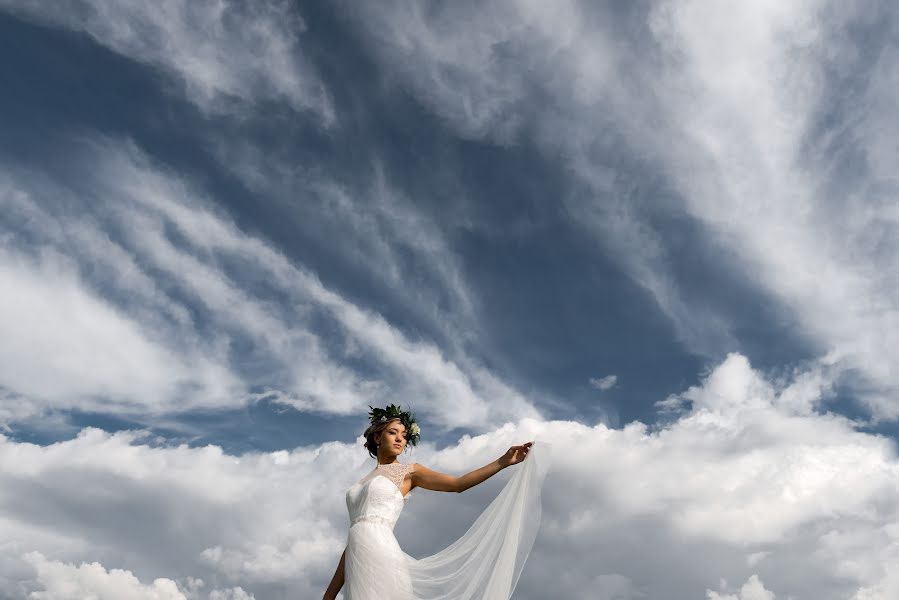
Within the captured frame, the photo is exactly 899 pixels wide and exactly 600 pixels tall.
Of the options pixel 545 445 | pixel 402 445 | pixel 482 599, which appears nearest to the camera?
pixel 482 599

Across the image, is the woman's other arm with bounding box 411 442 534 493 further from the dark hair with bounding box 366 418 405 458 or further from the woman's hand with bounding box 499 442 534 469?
the dark hair with bounding box 366 418 405 458

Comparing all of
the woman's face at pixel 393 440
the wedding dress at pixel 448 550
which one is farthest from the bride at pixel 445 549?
the woman's face at pixel 393 440

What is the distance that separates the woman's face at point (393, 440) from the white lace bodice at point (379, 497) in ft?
1.08

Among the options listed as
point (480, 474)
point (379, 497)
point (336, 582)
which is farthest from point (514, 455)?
point (336, 582)

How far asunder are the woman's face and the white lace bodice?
0.33 meters

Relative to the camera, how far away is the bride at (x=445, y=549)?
33.7 feet

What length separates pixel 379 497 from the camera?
10797 millimetres

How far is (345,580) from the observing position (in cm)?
1061

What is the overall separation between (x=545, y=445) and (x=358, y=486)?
2905mm

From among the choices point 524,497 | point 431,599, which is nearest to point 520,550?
point 524,497

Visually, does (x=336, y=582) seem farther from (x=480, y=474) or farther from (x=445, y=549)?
(x=480, y=474)

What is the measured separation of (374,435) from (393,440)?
476mm

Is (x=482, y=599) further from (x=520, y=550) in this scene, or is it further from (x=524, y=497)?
(x=524, y=497)

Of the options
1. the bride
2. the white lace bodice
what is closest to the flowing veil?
the bride
